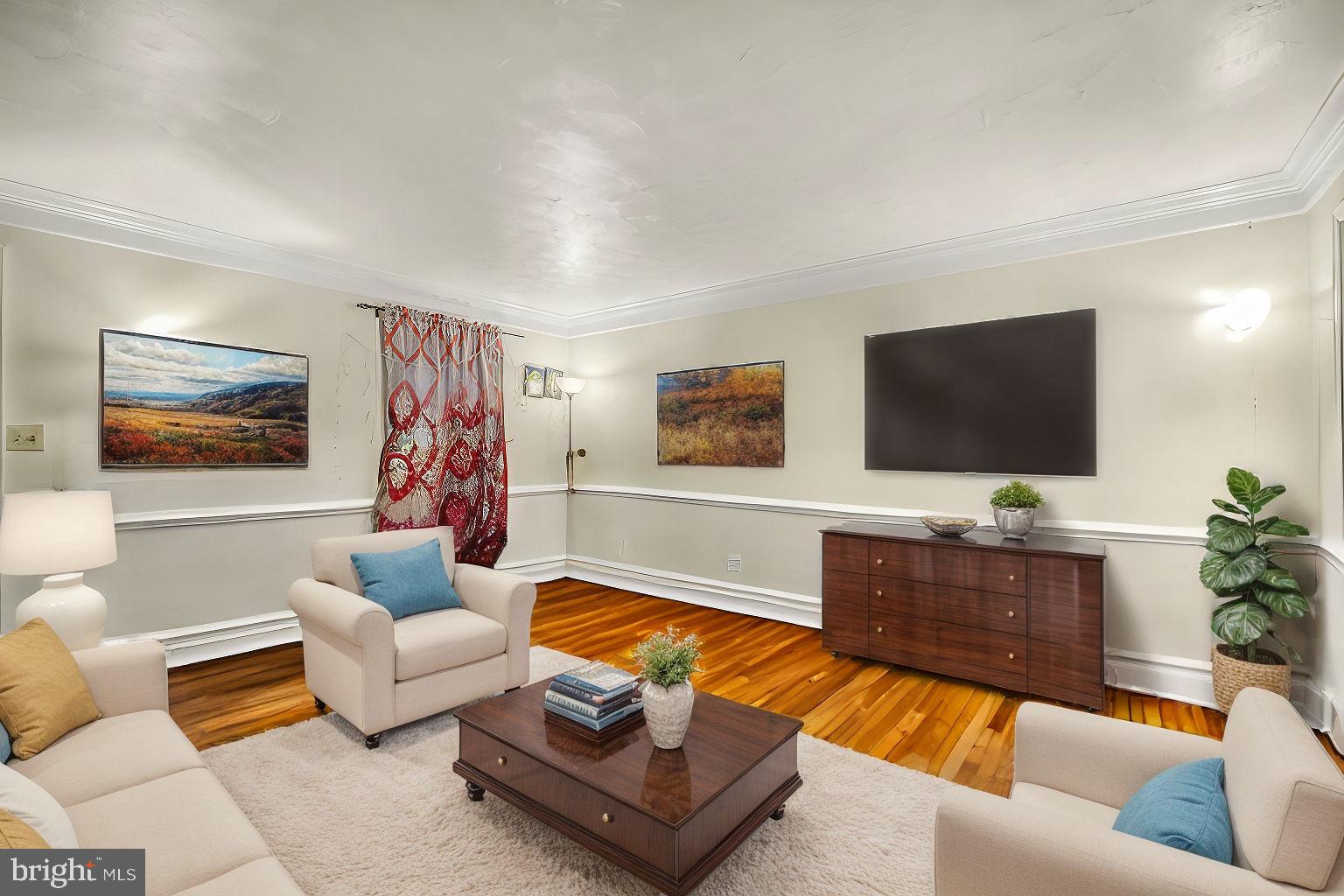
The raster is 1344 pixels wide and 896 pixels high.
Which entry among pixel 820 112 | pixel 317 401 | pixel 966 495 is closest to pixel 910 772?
pixel 966 495

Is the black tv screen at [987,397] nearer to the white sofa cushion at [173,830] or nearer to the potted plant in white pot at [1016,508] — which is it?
the potted plant in white pot at [1016,508]

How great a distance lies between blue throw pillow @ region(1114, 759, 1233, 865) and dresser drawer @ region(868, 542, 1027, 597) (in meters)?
2.03

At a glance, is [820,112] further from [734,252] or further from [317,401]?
[317,401]

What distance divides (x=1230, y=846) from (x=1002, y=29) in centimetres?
219

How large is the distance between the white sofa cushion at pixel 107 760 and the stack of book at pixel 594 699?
1.08 meters

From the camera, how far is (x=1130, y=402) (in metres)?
3.40

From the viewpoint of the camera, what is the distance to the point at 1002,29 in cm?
191

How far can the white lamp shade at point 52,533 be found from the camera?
8.88ft

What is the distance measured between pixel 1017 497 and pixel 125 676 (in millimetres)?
4133

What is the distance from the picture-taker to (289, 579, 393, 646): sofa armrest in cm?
260

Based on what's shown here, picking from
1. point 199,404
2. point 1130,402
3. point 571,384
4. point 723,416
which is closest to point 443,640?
point 199,404

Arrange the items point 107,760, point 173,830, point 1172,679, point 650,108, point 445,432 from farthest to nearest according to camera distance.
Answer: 1. point 445,432
2. point 1172,679
3. point 650,108
4. point 107,760
5. point 173,830

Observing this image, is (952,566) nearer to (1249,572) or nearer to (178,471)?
(1249,572)

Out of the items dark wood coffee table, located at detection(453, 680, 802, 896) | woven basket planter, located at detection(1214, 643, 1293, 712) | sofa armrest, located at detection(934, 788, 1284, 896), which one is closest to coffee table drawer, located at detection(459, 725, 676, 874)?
dark wood coffee table, located at detection(453, 680, 802, 896)
